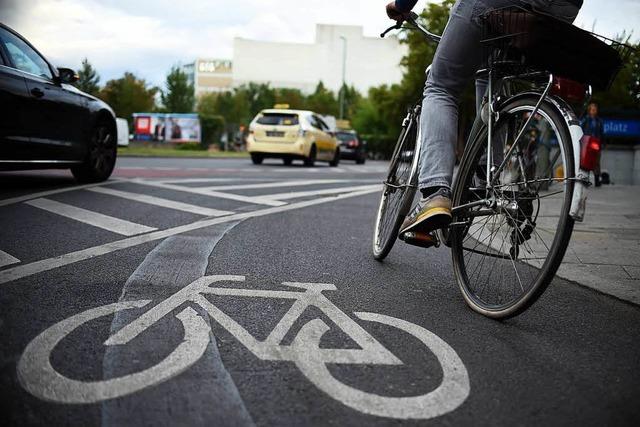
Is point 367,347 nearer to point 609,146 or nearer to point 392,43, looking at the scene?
point 609,146

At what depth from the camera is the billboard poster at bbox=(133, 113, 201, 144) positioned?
2346 inches

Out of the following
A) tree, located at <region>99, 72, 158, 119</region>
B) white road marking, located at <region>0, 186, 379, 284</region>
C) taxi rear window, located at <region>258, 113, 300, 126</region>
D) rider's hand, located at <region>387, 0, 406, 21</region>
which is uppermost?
tree, located at <region>99, 72, 158, 119</region>

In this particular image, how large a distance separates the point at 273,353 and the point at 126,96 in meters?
53.9

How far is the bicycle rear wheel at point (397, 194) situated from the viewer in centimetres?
381

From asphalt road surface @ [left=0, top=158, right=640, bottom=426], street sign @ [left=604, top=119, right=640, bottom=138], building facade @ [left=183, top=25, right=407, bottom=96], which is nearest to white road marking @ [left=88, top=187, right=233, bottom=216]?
asphalt road surface @ [left=0, top=158, right=640, bottom=426]

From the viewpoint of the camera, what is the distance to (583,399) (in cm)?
195

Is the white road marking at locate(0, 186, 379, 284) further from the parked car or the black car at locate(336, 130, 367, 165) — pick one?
the black car at locate(336, 130, 367, 165)

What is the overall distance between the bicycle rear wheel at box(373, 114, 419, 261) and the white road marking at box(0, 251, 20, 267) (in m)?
2.12

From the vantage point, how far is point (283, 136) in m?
19.3

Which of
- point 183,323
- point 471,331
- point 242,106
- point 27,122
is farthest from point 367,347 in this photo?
point 242,106

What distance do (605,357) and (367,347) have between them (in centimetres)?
88

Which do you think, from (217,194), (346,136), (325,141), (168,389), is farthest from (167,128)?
(168,389)

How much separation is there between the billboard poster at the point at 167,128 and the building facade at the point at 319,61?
2750 inches

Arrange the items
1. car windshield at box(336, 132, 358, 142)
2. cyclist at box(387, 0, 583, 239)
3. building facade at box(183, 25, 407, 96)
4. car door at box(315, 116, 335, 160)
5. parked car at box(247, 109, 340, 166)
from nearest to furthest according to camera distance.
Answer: cyclist at box(387, 0, 583, 239), parked car at box(247, 109, 340, 166), car door at box(315, 116, 335, 160), car windshield at box(336, 132, 358, 142), building facade at box(183, 25, 407, 96)
